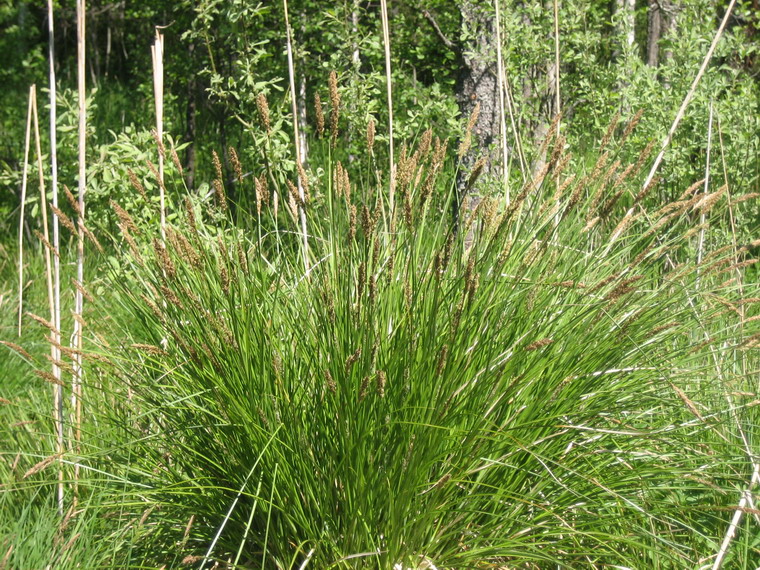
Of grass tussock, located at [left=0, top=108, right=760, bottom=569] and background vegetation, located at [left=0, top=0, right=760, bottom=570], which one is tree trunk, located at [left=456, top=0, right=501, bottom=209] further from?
grass tussock, located at [left=0, top=108, right=760, bottom=569]

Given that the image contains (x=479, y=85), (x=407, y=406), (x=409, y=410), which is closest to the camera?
(x=407, y=406)

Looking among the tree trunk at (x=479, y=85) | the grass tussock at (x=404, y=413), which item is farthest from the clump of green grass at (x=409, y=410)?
the tree trunk at (x=479, y=85)

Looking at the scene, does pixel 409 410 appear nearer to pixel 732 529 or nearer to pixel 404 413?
pixel 404 413

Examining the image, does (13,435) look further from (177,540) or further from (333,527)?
(333,527)

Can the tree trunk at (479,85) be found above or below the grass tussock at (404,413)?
above

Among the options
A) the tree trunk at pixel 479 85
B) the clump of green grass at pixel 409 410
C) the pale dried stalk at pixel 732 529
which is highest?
the tree trunk at pixel 479 85

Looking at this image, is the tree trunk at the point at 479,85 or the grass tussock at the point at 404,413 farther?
the tree trunk at the point at 479,85

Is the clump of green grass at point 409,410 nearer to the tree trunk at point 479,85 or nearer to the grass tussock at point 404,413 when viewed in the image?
the grass tussock at point 404,413

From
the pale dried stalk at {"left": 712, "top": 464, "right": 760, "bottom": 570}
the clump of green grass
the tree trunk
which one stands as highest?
the tree trunk

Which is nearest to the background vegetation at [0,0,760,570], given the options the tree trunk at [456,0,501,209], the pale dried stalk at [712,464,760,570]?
the pale dried stalk at [712,464,760,570]

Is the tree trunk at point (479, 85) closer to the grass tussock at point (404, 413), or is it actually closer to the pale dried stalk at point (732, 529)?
the grass tussock at point (404, 413)

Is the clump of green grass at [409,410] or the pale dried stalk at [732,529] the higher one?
the clump of green grass at [409,410]

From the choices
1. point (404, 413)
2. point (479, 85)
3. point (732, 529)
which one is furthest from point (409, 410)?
point (479, 85)

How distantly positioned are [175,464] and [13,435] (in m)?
1.07
